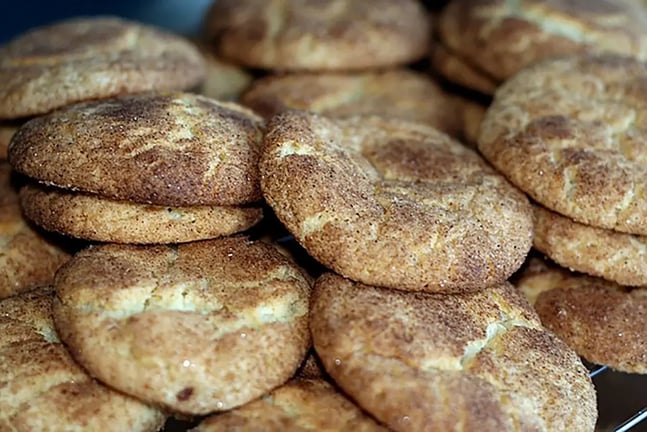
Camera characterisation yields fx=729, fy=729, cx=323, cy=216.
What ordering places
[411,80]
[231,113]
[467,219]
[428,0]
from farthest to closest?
[428,0] → [411,80] → [231,113] → [467,219]

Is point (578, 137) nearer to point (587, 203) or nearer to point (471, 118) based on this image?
point (587, 203)

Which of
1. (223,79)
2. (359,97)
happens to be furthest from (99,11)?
(359,97)

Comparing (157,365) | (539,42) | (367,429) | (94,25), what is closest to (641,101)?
(539,42)

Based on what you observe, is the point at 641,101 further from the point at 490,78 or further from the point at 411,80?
the point at 411,80

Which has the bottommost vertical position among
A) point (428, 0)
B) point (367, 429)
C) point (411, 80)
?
point (367, 429)

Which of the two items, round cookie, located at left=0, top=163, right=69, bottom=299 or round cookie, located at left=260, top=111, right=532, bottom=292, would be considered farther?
round cookie, located at left=0, top=163, right=69, bottom=299

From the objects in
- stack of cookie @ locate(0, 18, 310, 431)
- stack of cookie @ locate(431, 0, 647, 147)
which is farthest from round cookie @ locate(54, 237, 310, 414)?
stack of cookie @ locate(431, 0, 647, 147)

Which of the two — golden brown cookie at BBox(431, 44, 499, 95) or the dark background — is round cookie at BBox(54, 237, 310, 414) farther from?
the dark background
